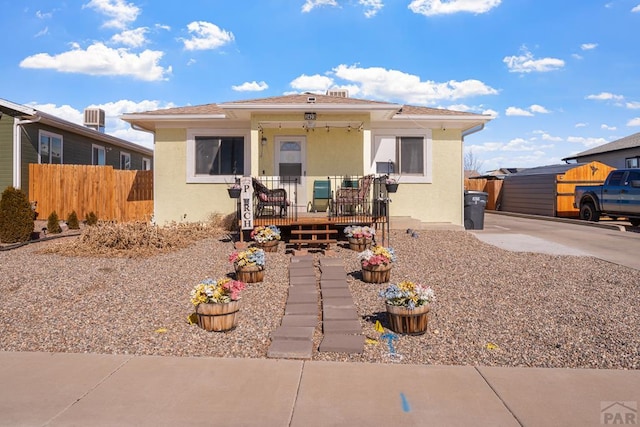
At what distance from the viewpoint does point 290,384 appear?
376 cm

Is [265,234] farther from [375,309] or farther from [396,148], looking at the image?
[396,148]

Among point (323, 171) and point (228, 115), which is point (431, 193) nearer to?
point (323, 171)

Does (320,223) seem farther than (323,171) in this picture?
No

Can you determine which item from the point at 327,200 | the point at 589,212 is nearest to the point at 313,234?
the point at 327,200

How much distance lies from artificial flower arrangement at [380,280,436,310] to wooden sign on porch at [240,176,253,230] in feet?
16.9

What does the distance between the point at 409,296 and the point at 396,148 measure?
852 cm

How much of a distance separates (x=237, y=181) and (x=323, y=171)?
3141 mm

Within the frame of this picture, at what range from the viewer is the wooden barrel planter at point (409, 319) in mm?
4871

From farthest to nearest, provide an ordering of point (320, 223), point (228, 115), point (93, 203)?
point (93, 203) → point (228, 115) → point (320, 223)

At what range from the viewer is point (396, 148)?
42.5 ft

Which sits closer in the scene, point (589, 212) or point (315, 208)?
point (315, 208)

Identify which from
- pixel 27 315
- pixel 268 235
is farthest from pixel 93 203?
pixel 27 315
